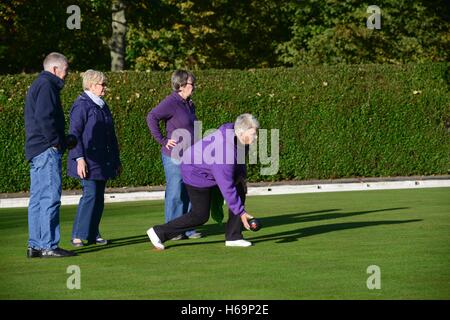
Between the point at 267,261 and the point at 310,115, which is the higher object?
the point at 310,115

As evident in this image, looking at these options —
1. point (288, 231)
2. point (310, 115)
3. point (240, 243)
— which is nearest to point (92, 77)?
point (240, 243)

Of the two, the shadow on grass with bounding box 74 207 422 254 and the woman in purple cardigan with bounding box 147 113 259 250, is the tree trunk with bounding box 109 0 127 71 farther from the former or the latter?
the woman in purple cardigan with bounding box 147 113 259 250

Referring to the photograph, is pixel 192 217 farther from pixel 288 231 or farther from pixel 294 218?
pixel 294 218

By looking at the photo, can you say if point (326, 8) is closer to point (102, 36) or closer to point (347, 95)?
point (102, 36)

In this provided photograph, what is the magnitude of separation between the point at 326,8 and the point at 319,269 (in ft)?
89.7

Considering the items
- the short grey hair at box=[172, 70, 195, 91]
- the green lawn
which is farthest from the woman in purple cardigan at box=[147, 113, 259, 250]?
the short grey hair at box=[172, 70, 195, 91]

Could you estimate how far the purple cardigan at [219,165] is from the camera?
11.3 meters

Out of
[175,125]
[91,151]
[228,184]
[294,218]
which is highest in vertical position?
[175,125]

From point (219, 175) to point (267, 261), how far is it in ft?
3.40

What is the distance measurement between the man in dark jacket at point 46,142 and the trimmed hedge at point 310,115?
10814 millimetres

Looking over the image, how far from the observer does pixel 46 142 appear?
10984 mm
